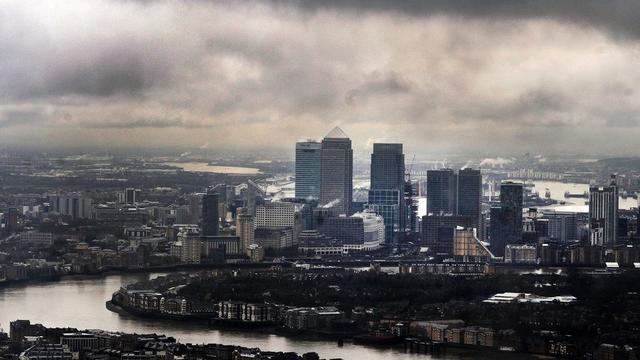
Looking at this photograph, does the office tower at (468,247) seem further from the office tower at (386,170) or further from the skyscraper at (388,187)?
the office tower at (386,170)

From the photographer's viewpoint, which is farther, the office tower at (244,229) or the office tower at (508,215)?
the office tower at (508,215)

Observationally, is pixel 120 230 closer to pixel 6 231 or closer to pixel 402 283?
pixel 6 231

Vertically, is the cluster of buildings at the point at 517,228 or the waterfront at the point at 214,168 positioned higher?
the waterfront at the point at 214,168

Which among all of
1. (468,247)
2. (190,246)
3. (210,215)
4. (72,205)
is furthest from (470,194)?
(72,205)

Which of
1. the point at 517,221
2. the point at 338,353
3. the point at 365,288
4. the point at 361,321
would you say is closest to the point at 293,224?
the point at 517,221

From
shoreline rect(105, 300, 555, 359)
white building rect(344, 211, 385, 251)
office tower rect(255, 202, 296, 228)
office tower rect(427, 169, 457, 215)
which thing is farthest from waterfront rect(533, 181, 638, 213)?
shoreline rect(105, 300, 555, 359)

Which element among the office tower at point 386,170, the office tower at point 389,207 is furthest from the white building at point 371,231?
the office tower at point 386,170

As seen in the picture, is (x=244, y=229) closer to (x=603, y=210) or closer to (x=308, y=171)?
(x=308, y=171)
